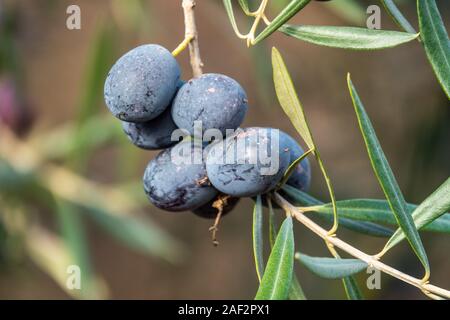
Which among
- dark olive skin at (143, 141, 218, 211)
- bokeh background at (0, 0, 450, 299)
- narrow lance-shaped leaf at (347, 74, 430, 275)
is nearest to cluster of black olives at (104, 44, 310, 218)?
dark olive skin at (143, 141, 218, 211)

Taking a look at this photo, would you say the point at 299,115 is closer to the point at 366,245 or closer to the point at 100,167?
the point at 366,245

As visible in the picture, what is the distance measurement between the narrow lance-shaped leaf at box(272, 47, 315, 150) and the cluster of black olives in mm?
49

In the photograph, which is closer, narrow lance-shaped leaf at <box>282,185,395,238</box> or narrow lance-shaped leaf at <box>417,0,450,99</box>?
narrow lance-shaped leaf at <box>417,0,450,99</box>

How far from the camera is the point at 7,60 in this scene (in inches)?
77.7

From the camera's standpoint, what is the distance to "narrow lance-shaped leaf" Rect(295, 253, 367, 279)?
2.25 feet

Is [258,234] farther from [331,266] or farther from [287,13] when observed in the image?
[287,13]

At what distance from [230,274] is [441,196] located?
266cm

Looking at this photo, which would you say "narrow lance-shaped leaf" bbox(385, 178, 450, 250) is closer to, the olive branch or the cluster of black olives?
the olive branch

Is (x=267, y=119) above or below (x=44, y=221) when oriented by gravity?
above

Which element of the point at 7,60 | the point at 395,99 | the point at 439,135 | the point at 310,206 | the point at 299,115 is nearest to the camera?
the point at 299,115

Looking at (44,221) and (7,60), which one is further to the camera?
(44,221)
